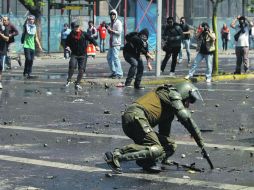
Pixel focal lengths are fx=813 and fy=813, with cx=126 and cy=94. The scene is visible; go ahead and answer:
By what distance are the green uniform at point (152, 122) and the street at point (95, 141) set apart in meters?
0.22

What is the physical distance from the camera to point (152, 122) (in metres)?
9.30

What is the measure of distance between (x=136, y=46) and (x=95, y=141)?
891cm

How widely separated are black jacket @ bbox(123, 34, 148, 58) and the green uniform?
34.5ft

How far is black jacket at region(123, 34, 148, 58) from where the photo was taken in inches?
780

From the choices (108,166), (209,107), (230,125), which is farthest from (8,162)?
(209,107)

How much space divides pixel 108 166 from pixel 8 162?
1.21 meters

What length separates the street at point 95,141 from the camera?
846 cm

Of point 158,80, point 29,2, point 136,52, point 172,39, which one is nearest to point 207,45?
point 158,80

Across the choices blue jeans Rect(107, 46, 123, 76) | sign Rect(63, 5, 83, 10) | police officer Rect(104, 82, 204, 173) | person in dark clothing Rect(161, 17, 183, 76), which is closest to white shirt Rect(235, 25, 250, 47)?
person in dark clothing Rect(161, 17, 183, 76)

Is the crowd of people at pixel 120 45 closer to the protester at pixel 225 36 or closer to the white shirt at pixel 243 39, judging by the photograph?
the white shirt at pixel 243 39

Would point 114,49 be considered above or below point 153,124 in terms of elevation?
above

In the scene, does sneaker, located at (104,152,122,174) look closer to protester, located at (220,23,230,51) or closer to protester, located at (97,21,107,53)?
protester, located at (97,21,107,53)

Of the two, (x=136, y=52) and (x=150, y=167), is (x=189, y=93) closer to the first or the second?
(x=150, y=167)

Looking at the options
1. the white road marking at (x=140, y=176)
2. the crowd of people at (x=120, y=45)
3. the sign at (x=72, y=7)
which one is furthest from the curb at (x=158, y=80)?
the sign at (x=72, y=7)
